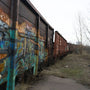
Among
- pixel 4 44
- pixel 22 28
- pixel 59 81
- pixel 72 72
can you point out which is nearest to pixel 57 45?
pixel 72 72

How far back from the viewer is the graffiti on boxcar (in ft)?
6.46

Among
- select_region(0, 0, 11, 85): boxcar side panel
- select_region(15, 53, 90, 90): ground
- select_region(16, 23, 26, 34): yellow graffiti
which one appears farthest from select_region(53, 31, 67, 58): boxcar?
select_region(0, 0, 11, 85): boxcar side panel

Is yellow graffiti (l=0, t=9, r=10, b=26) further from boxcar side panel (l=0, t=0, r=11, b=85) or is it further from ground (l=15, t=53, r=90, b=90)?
ground (l=15, t=53, r=90, b=90)

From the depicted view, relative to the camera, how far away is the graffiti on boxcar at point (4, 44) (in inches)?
77.5

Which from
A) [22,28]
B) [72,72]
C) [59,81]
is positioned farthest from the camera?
[72,72]

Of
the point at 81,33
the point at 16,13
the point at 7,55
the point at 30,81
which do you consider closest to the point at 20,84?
the point at 30,81

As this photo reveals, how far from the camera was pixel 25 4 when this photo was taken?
3.05 m

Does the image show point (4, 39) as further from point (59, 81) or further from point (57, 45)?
point (57, 45)

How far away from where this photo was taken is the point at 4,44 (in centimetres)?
206

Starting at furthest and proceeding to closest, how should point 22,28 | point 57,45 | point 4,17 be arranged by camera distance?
point 57,45
point 22,28
point 4,17

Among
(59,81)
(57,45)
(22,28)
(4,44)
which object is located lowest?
(59,81)

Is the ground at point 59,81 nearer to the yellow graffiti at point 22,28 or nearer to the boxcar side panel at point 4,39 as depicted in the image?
the boxcar side panel at point 4,39

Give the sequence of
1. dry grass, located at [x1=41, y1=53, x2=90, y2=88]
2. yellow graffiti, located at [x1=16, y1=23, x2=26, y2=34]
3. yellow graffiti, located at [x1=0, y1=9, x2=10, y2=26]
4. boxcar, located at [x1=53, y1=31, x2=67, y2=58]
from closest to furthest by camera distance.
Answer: yellow graffiti, located at [x1=0, y1=9, x2=10, y2=26] < yellow graffiti, located at [x1=16, y1=23, x2=26, y2=34] < dry grass, located at [x1=41, y1=53, x2=90, y2=88] < boxcar, located at [x1=53, y1=31, x2=67, y2=58]

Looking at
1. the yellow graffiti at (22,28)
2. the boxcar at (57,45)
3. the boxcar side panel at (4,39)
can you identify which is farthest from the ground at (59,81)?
the boxcar at (57,45)
